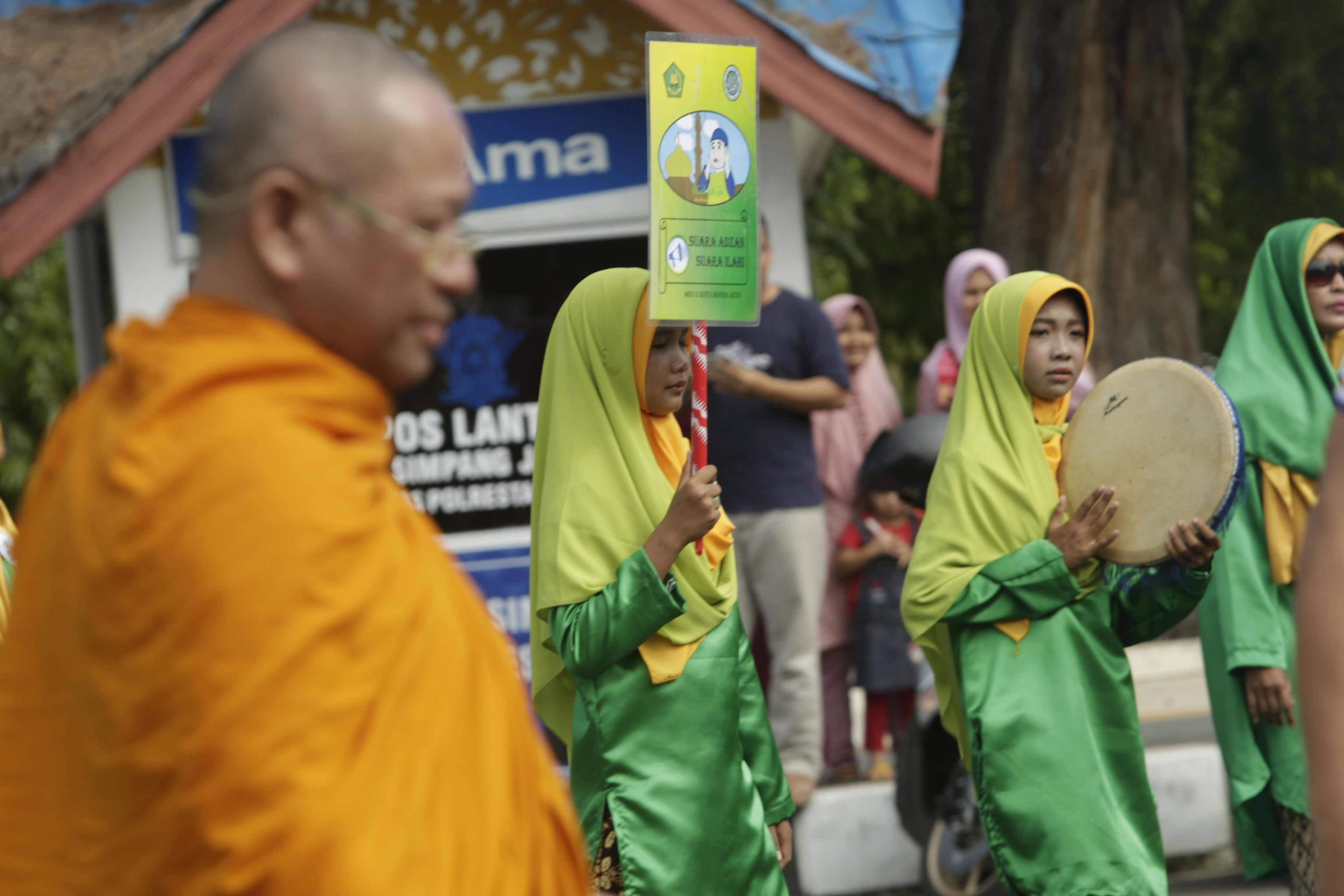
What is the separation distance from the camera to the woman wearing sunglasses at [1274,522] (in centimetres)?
487

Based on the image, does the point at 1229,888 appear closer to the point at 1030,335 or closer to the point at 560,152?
the point at 1030,335

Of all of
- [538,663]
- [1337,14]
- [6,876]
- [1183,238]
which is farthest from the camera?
[1337,14]

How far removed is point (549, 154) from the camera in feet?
24.7

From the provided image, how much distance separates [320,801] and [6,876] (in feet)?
1.44

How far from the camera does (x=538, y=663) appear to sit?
13.2 ft

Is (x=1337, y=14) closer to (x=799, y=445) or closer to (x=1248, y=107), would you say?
(x=1248, y=107)

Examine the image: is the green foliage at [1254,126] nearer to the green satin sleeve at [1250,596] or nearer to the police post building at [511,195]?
the police post building at [511,195]

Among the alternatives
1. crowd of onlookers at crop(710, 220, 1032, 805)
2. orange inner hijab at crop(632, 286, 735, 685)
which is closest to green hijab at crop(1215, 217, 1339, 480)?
crowd of onlookers at crop(710, 220, 1032, 805)

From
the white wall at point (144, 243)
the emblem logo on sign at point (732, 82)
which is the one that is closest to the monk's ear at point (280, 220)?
the emblem logo on sign at point (732, 82)

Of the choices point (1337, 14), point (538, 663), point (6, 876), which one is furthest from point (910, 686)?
point (1337, 14)

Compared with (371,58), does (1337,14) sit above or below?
above

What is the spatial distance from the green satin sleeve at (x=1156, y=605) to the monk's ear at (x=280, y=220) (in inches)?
117

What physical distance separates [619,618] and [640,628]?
0.17 feet

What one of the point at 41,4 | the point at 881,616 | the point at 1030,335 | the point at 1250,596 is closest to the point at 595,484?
the point at 1030,335
